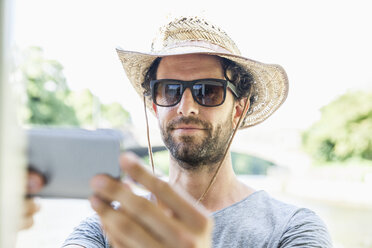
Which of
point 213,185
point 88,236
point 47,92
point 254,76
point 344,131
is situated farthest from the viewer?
point 47,92

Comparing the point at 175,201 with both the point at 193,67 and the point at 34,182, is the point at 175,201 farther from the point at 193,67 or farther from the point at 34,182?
the point at 193,67

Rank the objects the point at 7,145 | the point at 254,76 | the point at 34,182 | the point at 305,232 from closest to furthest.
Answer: the point at 7,145 → the point at 34,182 → the point at 305,232 → the point at 254,76

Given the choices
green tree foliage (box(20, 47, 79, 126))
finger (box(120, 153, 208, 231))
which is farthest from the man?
green tree foliage (box(20, 47, 79, 126))

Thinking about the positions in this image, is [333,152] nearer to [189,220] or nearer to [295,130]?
[295,130]

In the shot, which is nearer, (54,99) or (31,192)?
(31,192)

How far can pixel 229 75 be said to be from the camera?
5.70 feet

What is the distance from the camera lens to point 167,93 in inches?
64.0

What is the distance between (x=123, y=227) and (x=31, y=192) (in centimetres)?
16

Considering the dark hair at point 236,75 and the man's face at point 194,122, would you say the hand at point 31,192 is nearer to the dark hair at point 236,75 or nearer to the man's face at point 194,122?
the man's face at point 194,122

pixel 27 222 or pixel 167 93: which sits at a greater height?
pixel 167 93

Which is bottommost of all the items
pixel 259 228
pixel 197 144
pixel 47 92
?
pixel 47 92

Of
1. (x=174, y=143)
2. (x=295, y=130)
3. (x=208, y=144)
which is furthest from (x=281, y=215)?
(x=295, y=130)

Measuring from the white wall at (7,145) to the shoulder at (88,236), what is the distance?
101cm

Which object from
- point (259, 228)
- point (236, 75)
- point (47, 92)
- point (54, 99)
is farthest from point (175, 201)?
point (54, 99)
